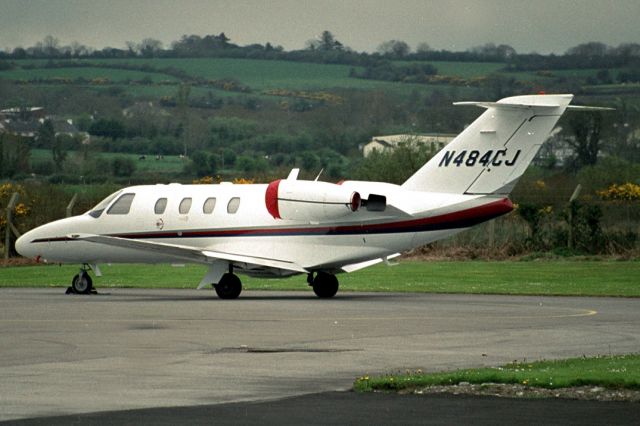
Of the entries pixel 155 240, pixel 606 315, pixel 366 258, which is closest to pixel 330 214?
pixel 366 258

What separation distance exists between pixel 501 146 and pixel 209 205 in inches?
293

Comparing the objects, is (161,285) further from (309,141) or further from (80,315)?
(309,141)

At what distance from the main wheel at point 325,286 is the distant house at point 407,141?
35.8 meters

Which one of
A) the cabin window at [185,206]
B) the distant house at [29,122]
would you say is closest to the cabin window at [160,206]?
the cabin window at [185,206]

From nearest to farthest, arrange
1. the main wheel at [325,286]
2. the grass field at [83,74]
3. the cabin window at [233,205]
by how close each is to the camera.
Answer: the main wheel at [325,286] < the cabin window at [233,205] < the grass field at [83,74]

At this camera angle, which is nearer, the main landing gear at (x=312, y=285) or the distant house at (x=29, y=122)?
the main landing gear at (x=312, y=285)

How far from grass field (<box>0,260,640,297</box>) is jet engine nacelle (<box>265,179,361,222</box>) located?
13.2 ft

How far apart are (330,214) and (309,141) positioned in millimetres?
61003

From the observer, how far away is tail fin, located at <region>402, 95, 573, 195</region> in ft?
107

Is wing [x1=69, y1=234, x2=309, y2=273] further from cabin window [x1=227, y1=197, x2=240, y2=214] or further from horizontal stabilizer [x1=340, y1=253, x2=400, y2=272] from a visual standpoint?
cabin window [x1=227, y1=197, x2=240, y2=214]

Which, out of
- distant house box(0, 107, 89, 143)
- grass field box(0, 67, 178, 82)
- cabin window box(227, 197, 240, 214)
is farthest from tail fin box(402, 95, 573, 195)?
grass field box(0, 67, 178, 82)

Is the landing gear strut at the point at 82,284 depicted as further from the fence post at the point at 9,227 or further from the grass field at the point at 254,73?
the grass field at the point at 254,73

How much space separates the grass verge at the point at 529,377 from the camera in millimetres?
15930

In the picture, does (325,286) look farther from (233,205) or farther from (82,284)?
(82,284)
